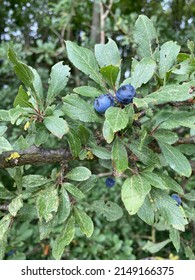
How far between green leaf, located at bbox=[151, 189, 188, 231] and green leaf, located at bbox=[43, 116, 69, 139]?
0.24 meters

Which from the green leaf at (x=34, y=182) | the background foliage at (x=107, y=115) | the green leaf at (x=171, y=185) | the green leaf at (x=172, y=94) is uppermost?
the green leaf at (x=172, y=94)

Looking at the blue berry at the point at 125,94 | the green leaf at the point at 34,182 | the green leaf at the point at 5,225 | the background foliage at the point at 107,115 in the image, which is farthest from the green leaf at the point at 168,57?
the green leaf at the point at 5,225

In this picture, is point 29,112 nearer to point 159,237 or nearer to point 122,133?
point 122,133

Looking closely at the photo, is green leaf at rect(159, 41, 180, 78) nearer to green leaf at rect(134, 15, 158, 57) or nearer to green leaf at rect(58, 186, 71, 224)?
green leaf at rect(134, 15, 158, 57)

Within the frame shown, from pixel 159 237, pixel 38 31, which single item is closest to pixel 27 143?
pixel 159 237

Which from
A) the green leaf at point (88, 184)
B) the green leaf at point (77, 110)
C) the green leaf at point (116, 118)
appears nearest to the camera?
the green leaf at point (116, 118)

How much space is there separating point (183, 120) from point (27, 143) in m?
0.32

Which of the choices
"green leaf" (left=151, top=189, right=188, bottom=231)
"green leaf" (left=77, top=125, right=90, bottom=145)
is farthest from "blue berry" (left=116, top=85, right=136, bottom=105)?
"green leaf" (left=151, top=189, right=188, bottom=231)

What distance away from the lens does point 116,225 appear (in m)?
2.19

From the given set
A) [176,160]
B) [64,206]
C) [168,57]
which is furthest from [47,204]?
[168,57]

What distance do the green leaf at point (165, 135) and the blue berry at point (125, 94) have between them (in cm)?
11

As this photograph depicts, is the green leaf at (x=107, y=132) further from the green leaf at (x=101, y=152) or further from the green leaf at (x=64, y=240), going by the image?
the green leaf at (x=64, y=240)

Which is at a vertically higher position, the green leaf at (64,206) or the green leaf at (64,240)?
the green leaf at (64,206)

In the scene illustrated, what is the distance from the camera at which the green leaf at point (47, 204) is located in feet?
2.66
